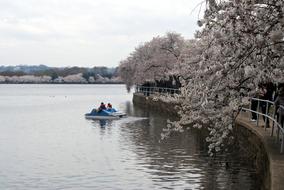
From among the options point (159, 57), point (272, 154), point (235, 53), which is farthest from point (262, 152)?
point (159, 57)

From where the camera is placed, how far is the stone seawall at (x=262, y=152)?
430 inches

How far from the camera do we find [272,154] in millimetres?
13039

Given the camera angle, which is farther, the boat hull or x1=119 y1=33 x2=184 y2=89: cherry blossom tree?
x1=119 y1=33 x2=184 y2=89: cherry blossom tree

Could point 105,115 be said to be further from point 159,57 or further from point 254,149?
point 254,149

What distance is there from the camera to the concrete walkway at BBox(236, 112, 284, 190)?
400 inches

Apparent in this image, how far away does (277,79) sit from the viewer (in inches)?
396

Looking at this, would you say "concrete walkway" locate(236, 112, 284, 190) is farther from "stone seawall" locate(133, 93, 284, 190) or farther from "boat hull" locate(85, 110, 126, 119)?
"boat hull" locate(85, 110, 126, 119)

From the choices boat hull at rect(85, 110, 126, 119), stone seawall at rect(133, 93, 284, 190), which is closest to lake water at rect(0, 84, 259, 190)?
stone seawall at rect(133, 93, 284, 190)

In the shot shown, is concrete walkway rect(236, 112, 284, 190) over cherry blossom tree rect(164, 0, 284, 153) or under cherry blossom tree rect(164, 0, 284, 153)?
under

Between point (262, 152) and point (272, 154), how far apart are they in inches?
89.3

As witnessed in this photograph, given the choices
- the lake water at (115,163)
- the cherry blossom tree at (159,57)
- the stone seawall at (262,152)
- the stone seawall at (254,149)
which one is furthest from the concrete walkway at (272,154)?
the cherry blossom tree at (159,57)

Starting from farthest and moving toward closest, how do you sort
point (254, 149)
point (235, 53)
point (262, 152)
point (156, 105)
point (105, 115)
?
point (156, 105) < point (105, 115) < point (254, 149) < point (262, 152) < point (235, 53)

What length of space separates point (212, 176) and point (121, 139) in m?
11.7

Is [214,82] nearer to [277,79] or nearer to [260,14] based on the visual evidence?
[277,79]
